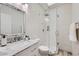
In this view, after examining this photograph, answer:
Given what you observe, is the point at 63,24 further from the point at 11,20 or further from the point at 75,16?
the point at 11,20

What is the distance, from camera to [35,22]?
1.88 meters

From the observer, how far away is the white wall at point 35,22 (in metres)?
1.86

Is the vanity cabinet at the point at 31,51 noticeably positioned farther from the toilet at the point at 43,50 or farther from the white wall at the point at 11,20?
the white wall at the point at 11,20

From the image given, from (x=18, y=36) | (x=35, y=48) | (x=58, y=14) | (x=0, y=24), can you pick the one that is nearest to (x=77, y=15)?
(x=58, y=14)

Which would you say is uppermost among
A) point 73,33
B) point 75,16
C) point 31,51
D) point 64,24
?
point 75,16

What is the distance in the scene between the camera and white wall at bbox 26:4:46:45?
6.10 feet

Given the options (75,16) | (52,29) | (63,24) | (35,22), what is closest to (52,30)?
(52,29)

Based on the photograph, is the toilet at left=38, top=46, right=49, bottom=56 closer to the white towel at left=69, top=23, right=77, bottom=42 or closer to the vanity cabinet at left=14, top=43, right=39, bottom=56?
the vanity cabinet at left=14, top=43, right=39, bottom=56

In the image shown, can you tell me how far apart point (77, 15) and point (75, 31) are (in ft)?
0.86

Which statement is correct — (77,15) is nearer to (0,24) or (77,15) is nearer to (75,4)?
(75,4)

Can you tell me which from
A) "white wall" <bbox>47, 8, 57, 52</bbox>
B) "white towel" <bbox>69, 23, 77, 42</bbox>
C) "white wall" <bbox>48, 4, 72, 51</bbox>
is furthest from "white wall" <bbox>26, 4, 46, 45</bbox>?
"white towel" <bbox>69, 23, 77, 42</bbox>

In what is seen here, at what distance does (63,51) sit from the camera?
71.2 inches

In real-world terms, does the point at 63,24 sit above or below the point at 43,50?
above

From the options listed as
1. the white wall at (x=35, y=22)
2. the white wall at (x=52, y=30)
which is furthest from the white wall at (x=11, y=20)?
the white wall at (x=52, y=30)
